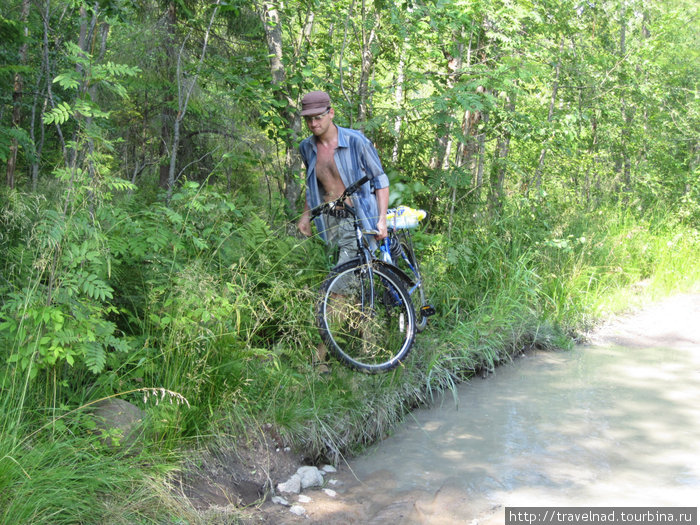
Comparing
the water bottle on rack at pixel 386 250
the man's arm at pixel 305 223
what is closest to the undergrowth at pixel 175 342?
the man's arm at pixel 305 223

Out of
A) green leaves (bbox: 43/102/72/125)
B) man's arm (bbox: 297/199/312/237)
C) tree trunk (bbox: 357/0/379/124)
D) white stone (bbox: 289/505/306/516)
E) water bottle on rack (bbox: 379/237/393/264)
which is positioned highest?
tree trunk (bbox: 357/0/379/124)

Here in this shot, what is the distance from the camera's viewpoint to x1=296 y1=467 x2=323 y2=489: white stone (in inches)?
150

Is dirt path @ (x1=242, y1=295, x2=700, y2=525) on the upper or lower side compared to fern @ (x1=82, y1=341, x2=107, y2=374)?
lower

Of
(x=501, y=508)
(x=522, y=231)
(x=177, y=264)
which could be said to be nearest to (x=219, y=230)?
(x=177, y=264)

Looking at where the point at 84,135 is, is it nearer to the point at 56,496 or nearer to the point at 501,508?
the point at 56,496

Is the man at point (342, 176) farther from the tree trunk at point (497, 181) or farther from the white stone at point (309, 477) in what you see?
the tree trunk at point (497, 181)

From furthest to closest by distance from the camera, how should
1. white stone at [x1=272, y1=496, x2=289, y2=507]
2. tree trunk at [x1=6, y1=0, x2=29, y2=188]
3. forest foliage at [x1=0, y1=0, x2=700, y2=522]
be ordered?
1. tree trunk at [x1=6, y1=0, x2=29, y2=188]
2. white stone at [x1=272, y1=496, x2=289, y2=507]
3. forest foliage at [x1=0, y1=0, x2=700, y2=522]

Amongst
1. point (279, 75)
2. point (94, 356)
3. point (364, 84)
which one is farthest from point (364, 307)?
point (364, 84)

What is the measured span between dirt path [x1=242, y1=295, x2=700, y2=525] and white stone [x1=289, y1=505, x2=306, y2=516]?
0.09 ft

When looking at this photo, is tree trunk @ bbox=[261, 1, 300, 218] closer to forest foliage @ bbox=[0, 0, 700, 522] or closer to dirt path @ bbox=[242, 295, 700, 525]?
forest foliage @ bbox=[0, 0, 700, 522]

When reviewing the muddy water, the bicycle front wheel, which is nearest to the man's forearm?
the bicycle front wheel

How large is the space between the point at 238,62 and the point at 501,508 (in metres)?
4.94

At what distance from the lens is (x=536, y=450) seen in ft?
14.0

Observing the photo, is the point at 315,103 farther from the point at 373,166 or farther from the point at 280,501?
the point at 280,501
